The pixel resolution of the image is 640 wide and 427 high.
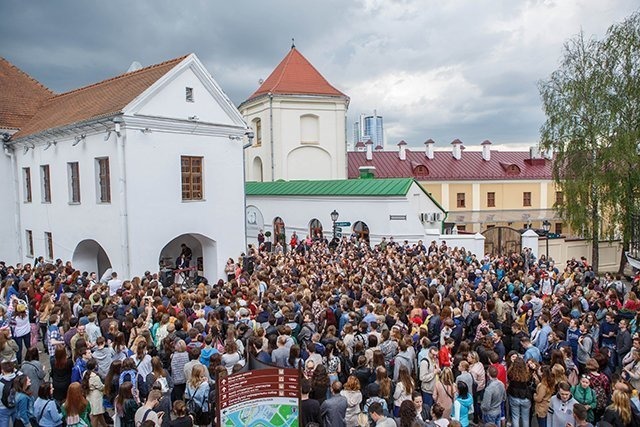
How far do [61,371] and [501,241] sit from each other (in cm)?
2328

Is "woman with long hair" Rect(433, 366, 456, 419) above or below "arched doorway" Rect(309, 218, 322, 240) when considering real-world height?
below

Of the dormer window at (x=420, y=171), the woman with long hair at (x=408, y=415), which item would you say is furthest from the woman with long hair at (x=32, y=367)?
the dormer window at (x=420, y=171)

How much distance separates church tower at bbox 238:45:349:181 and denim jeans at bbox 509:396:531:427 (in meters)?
31.7

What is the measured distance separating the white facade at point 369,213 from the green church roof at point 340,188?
0.79 ft

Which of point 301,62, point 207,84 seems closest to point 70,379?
point 207,84

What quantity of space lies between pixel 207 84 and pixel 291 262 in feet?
25.8

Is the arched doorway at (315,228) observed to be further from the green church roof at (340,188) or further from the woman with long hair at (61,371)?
the woman with long hair at (61,371)

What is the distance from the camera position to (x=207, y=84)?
2078 centimetres

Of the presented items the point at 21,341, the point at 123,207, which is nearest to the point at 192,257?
the point at 123,207

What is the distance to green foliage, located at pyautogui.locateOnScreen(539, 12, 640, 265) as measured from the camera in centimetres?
2495

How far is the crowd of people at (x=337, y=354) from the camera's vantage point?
7324mm

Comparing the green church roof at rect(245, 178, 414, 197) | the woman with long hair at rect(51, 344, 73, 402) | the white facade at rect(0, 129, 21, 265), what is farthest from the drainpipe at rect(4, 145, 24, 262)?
the woman with long hair at rect(51, 344, 73, 402)

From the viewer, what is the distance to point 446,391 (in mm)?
7906

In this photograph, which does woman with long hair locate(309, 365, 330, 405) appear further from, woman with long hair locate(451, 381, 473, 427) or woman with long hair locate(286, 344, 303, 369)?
woman with long hair locate(451, 381, 473, 427)
